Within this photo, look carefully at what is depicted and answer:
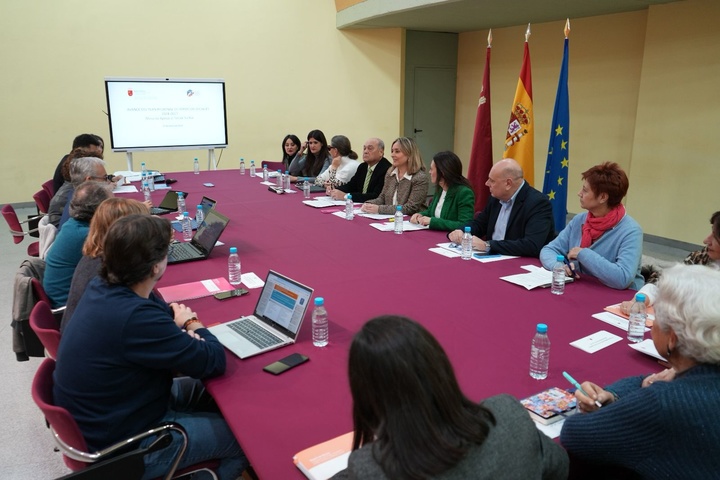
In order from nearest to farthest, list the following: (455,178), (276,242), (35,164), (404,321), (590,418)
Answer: (404,321)
(590,418)
(276,242)
(455,178)
(35,164)

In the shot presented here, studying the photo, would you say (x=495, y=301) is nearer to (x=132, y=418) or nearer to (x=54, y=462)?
(x=132, y=418)

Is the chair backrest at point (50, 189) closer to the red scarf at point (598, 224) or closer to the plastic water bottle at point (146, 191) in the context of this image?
the plastic water bottle at point (146, 191)

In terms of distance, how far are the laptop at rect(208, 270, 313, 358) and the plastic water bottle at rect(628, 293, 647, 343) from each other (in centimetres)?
122

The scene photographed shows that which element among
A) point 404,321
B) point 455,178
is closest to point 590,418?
point 404,321

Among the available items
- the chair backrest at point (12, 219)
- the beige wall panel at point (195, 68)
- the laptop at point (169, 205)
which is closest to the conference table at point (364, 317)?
the laptop at point (169, 205)

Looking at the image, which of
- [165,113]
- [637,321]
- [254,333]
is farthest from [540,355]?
[165,113]

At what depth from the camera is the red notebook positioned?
2.47 m

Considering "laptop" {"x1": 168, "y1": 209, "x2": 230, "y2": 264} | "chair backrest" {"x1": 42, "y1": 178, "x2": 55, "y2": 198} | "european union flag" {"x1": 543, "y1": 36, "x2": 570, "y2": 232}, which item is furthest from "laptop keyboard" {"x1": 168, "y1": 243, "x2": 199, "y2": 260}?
"european union flag" {"x1": 543, "y1": 36, "x2": 570, "y2": 232}

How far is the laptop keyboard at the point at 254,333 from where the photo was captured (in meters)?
1.97

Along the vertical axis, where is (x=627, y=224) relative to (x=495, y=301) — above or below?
above

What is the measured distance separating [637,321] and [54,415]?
1994mm

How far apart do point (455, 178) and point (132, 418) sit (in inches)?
114

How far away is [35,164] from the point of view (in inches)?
292

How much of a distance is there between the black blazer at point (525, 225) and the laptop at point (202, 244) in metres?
1.64
